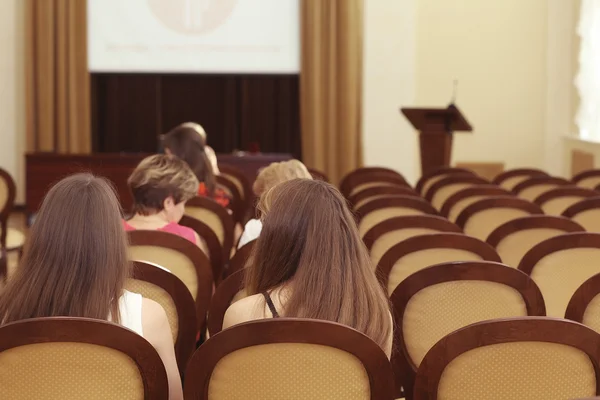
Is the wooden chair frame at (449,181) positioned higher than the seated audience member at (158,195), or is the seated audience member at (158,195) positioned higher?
the seated audience member at (158,195)

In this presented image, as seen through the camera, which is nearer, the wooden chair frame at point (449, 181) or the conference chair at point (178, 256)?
the conference chair at point (178, 256)

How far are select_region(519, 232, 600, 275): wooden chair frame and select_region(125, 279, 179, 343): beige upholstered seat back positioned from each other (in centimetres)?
136

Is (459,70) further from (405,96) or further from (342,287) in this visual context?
(342,287)

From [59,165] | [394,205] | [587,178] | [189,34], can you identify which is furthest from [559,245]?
[189,34]

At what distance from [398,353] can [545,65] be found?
9651mm

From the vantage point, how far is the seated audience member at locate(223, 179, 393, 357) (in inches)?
96.7

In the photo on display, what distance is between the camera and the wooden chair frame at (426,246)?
3.70 m

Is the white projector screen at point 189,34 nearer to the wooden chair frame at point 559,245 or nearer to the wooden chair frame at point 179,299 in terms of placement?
the wooden chair frame at point 559,245

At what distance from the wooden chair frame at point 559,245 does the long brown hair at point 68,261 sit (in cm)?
185

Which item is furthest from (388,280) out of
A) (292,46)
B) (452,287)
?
(292,46)

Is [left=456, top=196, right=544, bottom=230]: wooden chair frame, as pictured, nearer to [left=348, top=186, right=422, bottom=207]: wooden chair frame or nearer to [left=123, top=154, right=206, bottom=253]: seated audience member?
[left=348, top=186, right=422, bottom=207]: wooden chair frame

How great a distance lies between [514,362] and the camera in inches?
86.7

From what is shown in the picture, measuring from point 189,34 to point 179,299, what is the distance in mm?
8804

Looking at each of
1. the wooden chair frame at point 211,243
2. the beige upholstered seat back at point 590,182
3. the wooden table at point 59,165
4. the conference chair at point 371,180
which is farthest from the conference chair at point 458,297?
the wooden table at point 59,165
